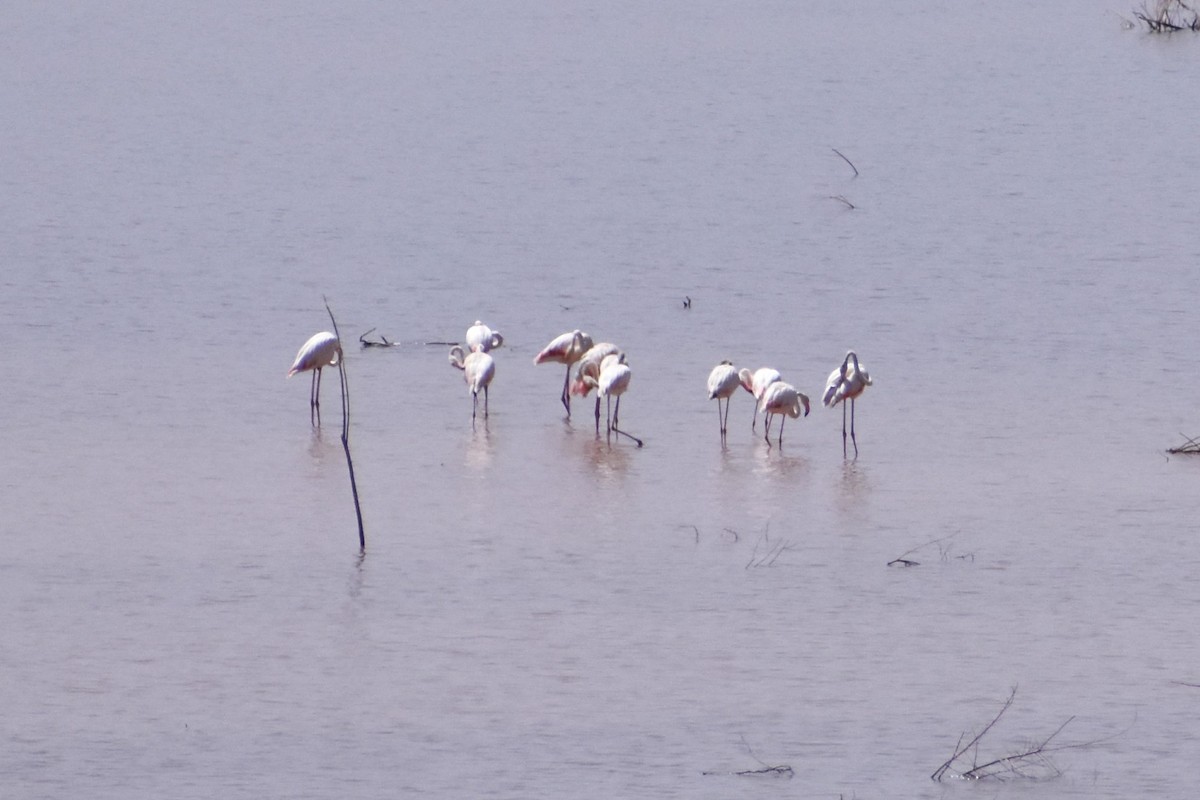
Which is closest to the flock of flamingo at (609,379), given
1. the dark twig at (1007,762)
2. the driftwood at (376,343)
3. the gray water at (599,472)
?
the gray water at (599,472)

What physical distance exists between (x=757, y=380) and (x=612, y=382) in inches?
28.4

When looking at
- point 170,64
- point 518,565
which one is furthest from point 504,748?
point 170,64

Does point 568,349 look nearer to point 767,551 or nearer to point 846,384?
point 846,384

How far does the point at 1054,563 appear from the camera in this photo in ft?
29.0

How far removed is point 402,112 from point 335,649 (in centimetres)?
2040

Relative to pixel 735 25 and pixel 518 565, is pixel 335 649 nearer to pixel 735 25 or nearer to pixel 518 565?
pixel 518 565

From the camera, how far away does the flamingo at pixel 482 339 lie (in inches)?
478

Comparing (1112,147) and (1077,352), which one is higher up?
(1112,147)

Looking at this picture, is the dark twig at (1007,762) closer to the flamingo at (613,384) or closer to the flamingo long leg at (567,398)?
the flamingo at (613,384)

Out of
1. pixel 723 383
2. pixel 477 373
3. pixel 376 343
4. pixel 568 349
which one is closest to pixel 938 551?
pixel 723 383

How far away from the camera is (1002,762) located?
659cm

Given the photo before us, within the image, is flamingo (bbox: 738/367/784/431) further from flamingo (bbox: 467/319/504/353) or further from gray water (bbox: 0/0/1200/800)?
flamingo (bbox: 467/319/504/353)

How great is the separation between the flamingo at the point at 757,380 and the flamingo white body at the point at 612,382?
589 millimetres

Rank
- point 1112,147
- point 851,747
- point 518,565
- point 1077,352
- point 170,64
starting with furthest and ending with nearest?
point 170,64, point 1112,147, point 1077,352, point 518,565, point 851,747
